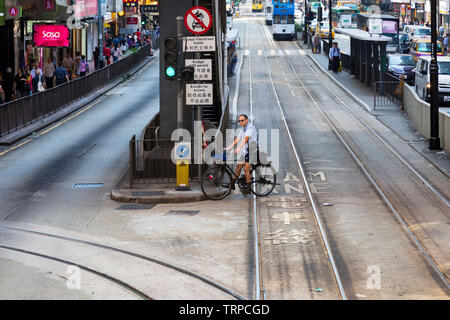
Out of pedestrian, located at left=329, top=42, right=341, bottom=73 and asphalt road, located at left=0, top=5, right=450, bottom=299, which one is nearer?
asphalt road, located at left=0, top=5, right=450, bottom=299

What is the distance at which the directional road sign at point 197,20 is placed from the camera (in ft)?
62.8

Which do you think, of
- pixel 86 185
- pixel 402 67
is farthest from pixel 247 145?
pixel 402 67

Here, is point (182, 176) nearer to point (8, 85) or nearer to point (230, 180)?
point (230, 180)

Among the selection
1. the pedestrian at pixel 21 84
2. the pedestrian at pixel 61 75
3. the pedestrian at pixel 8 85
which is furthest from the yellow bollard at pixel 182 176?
the pedestrian at pixel 61 75

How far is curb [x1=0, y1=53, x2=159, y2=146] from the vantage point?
27.7 m

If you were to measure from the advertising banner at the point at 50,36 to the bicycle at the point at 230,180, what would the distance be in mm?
22178

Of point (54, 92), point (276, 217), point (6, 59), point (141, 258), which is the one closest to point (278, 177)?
point (276, 217)

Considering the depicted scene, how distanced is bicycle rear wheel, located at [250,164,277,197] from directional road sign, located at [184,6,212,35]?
11.1ft

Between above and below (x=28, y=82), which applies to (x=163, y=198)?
below

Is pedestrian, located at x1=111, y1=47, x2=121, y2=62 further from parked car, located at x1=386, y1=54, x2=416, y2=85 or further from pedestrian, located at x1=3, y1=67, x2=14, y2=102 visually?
pedestrian, located at x1=3, y1=67, x2=14, y2=102

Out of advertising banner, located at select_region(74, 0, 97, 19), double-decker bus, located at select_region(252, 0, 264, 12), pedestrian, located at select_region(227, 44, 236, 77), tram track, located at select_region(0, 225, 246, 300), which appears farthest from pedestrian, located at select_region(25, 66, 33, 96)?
double-decker bus, located at select_region(252, 0, 264, 12)

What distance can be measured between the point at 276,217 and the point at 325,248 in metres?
2.71

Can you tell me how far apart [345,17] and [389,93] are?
165 feet

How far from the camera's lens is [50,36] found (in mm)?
39125
